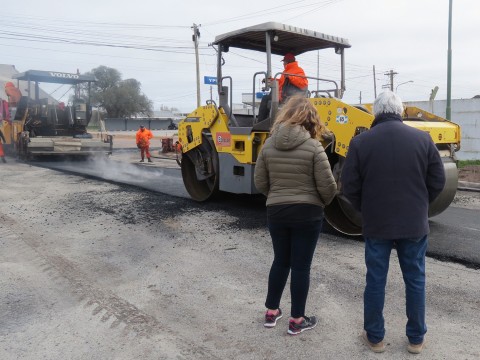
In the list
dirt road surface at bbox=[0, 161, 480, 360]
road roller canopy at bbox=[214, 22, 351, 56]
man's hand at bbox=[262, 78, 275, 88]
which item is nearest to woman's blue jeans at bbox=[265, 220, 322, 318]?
dirt road surface at bbox=[0, 161, 480, 360]

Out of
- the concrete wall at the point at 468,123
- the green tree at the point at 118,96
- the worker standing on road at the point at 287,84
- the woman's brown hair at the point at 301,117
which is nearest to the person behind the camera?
the woman's brown hair at the point at 301,117

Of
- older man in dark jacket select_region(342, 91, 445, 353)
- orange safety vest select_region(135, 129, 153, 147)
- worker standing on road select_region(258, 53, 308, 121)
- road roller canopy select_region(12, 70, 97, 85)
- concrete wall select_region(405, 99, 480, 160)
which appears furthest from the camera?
orange safety vest select_region(135, 129, 153, 147)

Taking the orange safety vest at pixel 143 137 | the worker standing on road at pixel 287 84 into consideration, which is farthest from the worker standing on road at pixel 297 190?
the orange safety vest at pixel 143 137

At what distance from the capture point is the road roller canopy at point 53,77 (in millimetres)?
16441

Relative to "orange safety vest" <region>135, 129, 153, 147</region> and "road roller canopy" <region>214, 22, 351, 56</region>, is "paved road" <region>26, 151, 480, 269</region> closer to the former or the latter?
"road roller canopy" <region>214, 22, 351, 56</region>

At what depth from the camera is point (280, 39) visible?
22.6 ft

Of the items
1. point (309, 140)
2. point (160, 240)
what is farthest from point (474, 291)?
point (160, 240)

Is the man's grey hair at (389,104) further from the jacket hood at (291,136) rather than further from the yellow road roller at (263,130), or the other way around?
the yellow road roller at (263,130)

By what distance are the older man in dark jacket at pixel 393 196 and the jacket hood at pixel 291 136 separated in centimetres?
32

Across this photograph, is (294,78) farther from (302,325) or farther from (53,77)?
(53,77)

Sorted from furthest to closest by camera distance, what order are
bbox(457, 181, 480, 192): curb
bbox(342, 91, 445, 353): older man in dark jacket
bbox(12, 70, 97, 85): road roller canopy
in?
1. bbox(12, 70, 97, 85): road roller canopy
2. bbox(457, 181, 480, 192): curb
3. bbox(342, 91, 445, 353): older man in dark jacket

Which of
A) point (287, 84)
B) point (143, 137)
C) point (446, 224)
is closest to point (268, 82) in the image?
point (287, 84)

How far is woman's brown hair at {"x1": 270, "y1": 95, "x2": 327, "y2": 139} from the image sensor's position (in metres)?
3.06

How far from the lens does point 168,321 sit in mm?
3342
